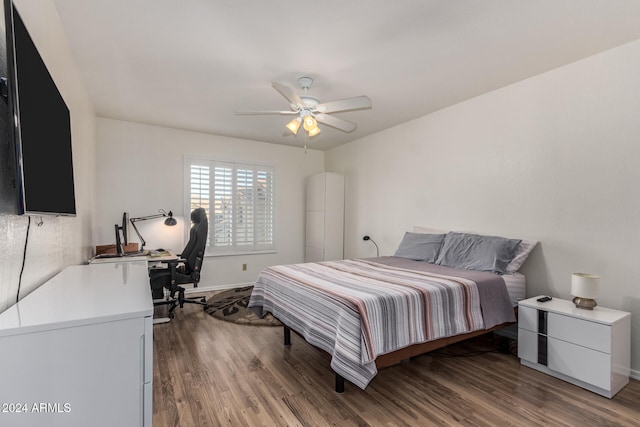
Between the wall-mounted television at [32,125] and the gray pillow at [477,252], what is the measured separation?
318cm

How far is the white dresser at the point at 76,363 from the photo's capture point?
2.93ft

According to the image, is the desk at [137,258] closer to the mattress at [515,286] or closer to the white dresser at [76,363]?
the white dresser at [76,363]

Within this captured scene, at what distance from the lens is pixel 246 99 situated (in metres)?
3.49

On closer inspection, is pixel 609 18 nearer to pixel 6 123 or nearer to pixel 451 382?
pixel 451 382

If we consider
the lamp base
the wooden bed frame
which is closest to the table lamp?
the lamp base

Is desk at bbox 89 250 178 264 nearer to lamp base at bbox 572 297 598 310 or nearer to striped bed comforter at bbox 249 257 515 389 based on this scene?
striped bed comforter at bbox 249 257 515 389

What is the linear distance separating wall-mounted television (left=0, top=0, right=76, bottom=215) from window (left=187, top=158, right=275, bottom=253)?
307 cm

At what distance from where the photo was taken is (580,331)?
2.22m

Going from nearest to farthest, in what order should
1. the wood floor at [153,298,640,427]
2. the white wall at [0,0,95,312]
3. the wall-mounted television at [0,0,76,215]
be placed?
the wall-mounted television at [0,0,76,215], the white wall at [0,0,95,312], the wood floor at [153,298,640,427]

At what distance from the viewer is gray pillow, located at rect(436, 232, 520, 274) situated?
291 cm

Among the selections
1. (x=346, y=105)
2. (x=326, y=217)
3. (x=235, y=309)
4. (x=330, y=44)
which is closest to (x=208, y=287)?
(x=235, y=309)

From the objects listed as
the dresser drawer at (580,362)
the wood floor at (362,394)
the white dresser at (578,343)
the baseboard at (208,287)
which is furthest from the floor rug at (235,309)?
the dresser drawer at (580,362)

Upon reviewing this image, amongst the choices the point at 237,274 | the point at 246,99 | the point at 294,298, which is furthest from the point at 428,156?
the point at 237,274

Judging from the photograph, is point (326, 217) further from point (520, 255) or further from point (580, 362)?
point (580, 362)
